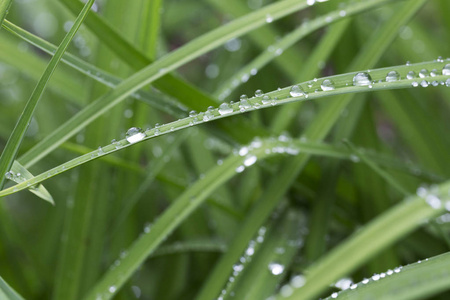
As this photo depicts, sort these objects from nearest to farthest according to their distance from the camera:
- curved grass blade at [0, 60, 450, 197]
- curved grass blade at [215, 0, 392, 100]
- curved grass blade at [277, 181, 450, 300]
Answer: curved grass blade at [277, 181, 450, 300]
curved grass blade at [0, 60, 450, 197]
curved grass blade at [215, 0, 392, 100]

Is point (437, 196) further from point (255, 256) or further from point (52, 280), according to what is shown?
point (52, 280)

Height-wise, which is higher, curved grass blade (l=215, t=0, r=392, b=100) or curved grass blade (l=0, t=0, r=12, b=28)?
curved grass blade (l=215, t=0, r=392, b=100)

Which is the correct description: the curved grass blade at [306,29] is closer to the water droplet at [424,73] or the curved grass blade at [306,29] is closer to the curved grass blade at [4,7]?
the water droplet at [424,73]

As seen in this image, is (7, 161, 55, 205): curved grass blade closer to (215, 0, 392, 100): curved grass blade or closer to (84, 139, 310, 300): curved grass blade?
(84, 139, 310, 300): curved grass blade

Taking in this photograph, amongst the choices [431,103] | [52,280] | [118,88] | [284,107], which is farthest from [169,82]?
[431,103]

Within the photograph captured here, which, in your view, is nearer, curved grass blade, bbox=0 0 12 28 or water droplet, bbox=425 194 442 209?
water droplet, bbox=425 194 442 209

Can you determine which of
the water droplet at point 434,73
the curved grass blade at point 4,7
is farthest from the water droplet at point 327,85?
the curved grass blade at point 4,7

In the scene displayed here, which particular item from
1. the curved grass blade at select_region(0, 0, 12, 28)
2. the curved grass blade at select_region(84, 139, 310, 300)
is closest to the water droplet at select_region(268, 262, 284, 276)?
the curved grass blade at select_region(84, 139, 310, 300)
